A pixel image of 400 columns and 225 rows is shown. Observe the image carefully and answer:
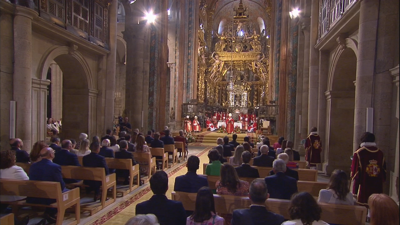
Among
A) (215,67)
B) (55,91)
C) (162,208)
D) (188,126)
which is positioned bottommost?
(188,126)

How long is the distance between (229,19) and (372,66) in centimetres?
3274

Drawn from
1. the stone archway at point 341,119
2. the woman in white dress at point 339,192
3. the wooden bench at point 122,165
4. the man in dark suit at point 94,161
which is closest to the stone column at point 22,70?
the wooden bench at point 122,165

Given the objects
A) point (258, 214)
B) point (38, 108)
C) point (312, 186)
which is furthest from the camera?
point (38, 108)

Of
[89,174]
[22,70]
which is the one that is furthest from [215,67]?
[89,174]

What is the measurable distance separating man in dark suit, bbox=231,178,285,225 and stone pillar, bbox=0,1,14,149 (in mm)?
7280

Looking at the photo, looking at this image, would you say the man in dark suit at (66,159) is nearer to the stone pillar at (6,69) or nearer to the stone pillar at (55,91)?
the stone pillar at (6,69)

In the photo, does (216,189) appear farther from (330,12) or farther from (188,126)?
(188,126)

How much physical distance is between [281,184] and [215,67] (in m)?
29.4

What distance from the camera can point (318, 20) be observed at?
11.1 m

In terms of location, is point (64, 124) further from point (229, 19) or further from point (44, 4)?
point (229, 19)

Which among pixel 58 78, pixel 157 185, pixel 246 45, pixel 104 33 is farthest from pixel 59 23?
pixel 246 45

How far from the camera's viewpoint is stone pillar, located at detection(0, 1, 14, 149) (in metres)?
7.53

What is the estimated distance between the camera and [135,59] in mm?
15531

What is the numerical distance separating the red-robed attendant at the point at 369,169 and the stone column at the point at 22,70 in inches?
323
